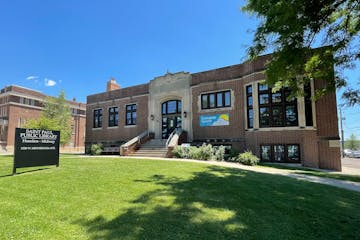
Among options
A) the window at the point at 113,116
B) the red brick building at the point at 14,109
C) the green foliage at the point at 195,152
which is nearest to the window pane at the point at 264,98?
the green foliage at the point at 195,152

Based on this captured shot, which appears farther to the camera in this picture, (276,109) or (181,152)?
(276,109)

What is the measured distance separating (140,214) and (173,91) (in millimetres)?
18720

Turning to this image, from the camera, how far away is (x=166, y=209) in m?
4.91

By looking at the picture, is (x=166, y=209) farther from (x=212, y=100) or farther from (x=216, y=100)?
(x=212, y=100)

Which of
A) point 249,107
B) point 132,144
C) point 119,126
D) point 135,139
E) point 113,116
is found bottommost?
point 132,144

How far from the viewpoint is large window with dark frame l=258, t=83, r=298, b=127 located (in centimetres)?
1670

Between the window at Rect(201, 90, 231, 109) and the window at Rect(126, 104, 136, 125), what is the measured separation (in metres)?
8.44

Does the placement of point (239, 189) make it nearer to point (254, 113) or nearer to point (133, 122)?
point (254, 113)

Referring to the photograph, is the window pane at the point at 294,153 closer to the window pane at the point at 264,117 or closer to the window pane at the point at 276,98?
the window pane at the point at 264,117

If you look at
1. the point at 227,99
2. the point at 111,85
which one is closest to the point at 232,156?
the point at 227,99

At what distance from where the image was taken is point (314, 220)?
489 cm

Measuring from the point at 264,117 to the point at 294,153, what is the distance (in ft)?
11.0

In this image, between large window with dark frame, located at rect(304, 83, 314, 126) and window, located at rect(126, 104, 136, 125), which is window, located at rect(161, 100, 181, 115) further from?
large window with dark frame, located at rect(304, 83, 314, 126)

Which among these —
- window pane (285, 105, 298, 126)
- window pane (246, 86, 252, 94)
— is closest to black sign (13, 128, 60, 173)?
window pane (246, 86, 252, 94)
